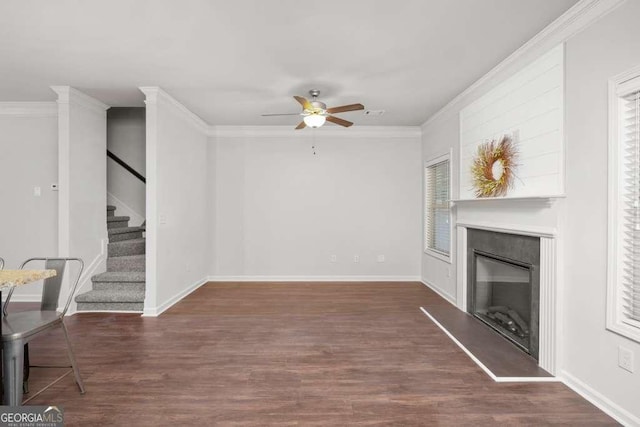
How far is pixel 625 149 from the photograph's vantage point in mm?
2008

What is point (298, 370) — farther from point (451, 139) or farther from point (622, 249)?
point (451, 139)

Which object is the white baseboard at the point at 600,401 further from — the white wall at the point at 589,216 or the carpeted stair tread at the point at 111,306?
the carpeted stair tread at the point at 111,306

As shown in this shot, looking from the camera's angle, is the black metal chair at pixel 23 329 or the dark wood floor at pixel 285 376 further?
the dark wood floor at pixel 285 376

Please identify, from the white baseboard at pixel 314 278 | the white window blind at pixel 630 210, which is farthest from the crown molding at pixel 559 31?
the white baseboard at pixel 314 278

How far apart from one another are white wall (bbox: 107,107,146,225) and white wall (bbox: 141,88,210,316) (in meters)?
1.23

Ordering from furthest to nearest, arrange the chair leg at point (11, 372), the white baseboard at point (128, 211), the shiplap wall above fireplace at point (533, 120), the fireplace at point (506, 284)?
the white baseboard at point (128, 211) < the fireplace at point (506, 284) < the shiplap wall above fireplace at point (533, 120) < the chair leg at point (11, 372)

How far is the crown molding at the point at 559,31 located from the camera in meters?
2.15

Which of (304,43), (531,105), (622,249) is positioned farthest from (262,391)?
(531,105)

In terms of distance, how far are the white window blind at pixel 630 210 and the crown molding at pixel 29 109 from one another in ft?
20.5

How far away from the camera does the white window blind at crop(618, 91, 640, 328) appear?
6.39 ft

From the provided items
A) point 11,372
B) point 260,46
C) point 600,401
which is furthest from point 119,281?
point 600,401

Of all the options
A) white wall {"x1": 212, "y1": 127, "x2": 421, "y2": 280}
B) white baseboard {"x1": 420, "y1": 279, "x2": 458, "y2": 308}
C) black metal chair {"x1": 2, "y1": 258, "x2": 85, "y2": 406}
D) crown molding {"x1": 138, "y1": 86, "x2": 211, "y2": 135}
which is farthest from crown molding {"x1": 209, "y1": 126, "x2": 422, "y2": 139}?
black metal chair {"x1": 2, "y1": 258, "x2": 85, "y2": 406}

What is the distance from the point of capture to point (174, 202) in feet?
14.6

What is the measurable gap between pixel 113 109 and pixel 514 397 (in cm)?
677
